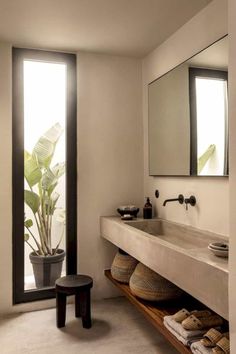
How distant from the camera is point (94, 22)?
2.51 m

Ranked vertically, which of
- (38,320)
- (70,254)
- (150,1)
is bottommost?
(38,320)

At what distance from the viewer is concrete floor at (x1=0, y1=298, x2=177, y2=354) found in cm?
231

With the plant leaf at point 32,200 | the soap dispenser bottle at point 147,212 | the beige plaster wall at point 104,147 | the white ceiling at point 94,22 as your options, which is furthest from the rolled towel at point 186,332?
the white ceiling at point 94,22

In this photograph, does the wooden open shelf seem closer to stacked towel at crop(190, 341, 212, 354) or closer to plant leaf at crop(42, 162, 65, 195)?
stacked towel at crop(190, 341, 212, 354)

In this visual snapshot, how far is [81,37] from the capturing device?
2.80 meters

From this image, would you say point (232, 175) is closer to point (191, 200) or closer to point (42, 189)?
point (191, 200)

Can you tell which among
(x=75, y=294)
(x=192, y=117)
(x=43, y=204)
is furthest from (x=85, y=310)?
(x=192, y=117)

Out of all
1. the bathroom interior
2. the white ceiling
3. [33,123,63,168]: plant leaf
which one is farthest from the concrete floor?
the white ceiling

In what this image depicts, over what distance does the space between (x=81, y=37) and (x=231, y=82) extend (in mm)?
1850

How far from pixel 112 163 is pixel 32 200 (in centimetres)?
89

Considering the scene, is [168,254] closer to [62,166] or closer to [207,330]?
[207,330]

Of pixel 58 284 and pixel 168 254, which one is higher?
pixel 168 254

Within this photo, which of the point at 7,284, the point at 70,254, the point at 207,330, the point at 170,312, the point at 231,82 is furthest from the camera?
the point at 70,254

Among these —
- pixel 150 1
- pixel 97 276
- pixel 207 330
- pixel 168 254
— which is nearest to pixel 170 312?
pixel 207 330
